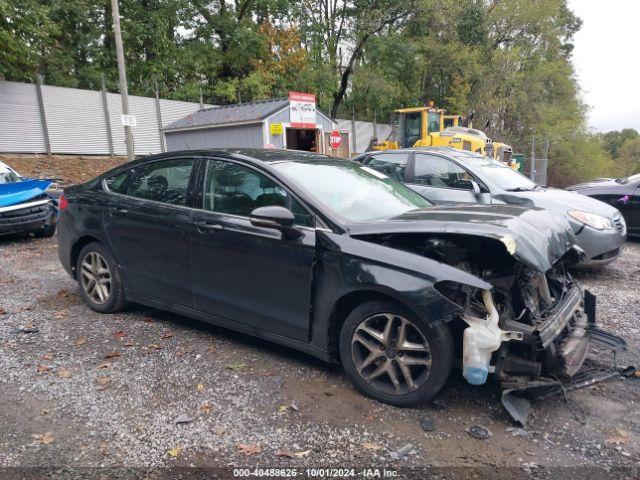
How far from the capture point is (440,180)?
6855mm

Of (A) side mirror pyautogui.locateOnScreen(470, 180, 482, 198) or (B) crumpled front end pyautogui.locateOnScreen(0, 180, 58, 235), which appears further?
(B) crumpled front end pyautogui.locateOnScreen(0, 180, 58, 235)

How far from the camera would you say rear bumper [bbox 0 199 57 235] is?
7.77m

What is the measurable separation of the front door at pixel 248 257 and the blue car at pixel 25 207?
19.1ft

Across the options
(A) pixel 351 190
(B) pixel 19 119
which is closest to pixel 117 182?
(A) pixel 351 190

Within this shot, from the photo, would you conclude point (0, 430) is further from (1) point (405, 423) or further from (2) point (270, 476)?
(1) point (405, 423)

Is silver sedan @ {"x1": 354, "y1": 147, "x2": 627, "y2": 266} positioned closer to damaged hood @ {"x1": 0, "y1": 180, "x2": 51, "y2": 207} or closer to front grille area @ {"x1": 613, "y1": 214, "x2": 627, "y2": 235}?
front grille area @ {"x1": 613, "y1": 214, "x2": 627, "y2": 235}

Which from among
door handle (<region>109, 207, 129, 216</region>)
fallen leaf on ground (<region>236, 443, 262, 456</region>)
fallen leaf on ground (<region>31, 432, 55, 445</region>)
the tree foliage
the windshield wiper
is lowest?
fallen leaf on ground (<region>236, 443, 262, 456</region>)

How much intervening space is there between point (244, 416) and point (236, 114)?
14.8 m

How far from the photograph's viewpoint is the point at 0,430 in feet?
8.98

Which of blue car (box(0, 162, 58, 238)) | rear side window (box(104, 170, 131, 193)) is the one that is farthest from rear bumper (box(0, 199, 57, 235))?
rear side window (box(104, 170, 131, 193))

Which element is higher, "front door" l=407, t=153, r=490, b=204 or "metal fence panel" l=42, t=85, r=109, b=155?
"metal fence panel" l=42, t=85, r=109, b=155

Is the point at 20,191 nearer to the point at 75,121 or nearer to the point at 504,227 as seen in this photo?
the point at 504,227

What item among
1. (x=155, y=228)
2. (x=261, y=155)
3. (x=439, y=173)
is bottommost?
(x=155, y=228)

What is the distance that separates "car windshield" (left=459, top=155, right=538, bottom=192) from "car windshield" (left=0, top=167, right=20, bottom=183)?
800cm
